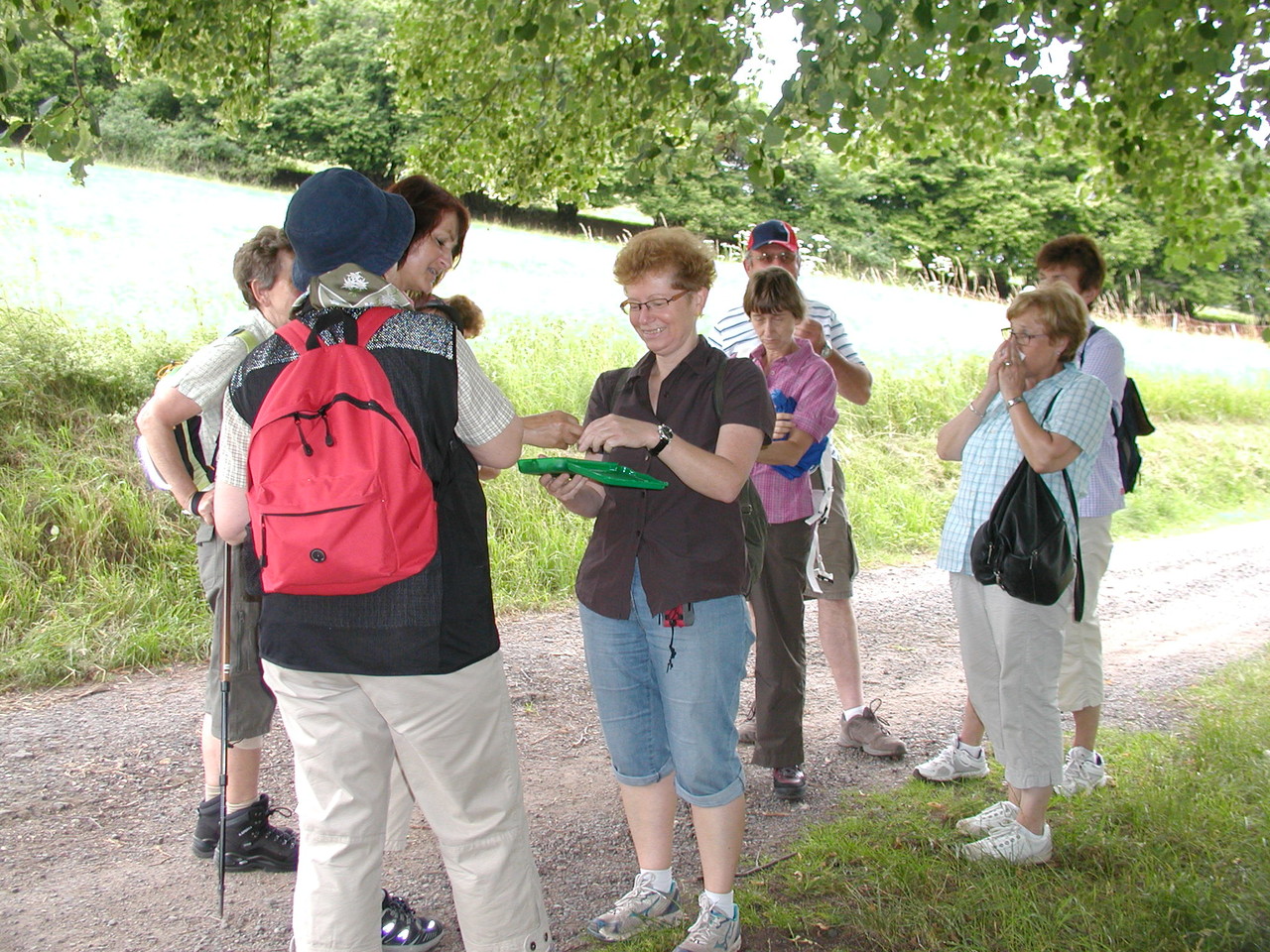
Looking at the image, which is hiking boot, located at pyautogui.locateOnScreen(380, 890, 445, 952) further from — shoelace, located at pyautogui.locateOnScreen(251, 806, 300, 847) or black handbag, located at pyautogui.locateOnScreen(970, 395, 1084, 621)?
black handbag, located at pyautogui.locateOnScreen(970, 395, 1084, 621)

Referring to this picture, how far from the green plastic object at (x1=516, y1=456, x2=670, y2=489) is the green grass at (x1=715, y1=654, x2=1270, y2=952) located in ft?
4.45

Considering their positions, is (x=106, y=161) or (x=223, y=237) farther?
(x=106, y=161)

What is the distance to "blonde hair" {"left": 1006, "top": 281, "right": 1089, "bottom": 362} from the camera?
3387 millimetres

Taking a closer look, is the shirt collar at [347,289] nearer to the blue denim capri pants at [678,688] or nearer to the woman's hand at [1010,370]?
the blue denim capri pants at [678,688]

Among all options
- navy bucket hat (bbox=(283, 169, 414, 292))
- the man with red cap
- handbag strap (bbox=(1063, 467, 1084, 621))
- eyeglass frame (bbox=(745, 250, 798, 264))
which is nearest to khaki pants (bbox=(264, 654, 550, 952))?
navy bucket hat (bbox=(283, 169, 414, 292))

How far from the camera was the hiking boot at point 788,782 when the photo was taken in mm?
4047

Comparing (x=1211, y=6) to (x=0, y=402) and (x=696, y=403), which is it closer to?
(x=696, y=403)

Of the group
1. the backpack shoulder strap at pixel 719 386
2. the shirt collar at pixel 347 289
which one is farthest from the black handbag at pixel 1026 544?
the shirt collar at pixel 347 289

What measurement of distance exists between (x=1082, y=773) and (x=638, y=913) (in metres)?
2.00

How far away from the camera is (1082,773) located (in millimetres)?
4074

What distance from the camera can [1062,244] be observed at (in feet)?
13.6

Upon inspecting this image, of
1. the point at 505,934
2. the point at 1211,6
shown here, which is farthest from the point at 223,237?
the point at 505,934

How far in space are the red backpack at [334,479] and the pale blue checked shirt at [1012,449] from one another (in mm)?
2014

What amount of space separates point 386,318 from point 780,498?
2.15 meters
